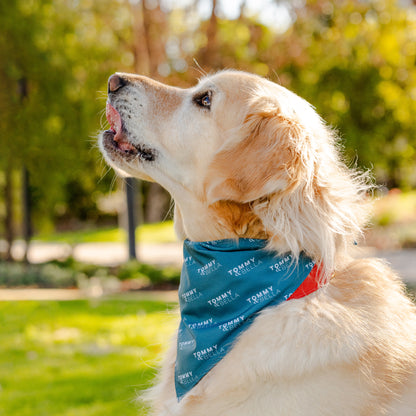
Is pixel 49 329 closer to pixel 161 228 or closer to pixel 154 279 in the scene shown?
pixel 154 279

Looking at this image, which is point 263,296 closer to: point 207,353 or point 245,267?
point 245,267

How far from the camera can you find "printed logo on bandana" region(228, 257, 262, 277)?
8.53 ft

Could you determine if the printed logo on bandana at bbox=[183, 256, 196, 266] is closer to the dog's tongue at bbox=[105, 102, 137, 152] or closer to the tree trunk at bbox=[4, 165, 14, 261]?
the dog's tongue at bbox=[105, 102, 137, 152]

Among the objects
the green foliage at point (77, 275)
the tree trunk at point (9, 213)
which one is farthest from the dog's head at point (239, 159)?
→ the tree trunk at point (9, 213)

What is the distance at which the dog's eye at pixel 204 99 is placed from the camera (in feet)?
9.56

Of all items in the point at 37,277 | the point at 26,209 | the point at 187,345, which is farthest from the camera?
the point at 26,209

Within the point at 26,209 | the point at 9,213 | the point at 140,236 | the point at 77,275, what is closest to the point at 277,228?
the point at 77,275

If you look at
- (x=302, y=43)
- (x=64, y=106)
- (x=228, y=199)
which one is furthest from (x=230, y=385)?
(x=302, y=43)

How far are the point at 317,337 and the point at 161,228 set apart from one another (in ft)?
65.0

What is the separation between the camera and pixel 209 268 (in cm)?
271

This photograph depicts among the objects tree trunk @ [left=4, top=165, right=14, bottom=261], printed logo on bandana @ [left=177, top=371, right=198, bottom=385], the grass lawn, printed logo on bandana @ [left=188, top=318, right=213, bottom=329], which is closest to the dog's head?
printed logo on bandana @ [left=188, top=318, right=213, bottom=329]

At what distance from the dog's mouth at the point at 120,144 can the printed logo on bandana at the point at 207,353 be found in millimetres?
1056

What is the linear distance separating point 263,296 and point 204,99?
1.12m

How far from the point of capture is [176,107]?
9.75 feet
